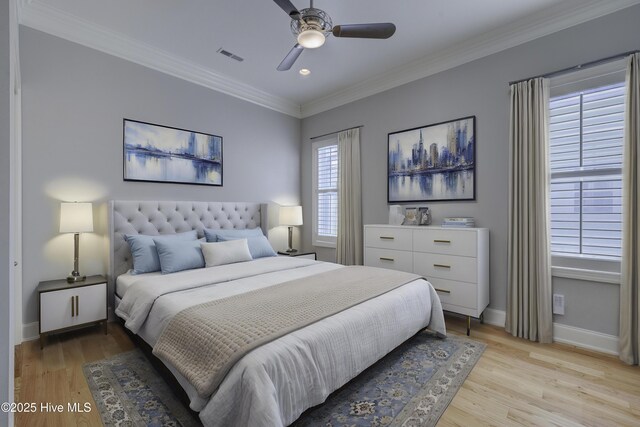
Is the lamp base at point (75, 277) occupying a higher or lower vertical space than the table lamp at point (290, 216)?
lower

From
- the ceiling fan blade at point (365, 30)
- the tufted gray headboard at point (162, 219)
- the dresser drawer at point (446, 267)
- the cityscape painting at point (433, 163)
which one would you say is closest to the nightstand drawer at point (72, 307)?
the tufted gray headboard at point (162, 219)

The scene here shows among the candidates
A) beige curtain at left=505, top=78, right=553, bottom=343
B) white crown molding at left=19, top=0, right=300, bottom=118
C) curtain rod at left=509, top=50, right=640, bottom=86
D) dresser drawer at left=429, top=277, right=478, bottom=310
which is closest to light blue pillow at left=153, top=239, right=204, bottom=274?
white crown molding at left=19, top=0, right=300, bottom=118

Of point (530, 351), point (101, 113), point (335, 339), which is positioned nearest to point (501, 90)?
point (530, 351)

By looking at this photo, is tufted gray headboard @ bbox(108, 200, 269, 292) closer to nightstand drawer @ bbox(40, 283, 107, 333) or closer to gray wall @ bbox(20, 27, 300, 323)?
gray wall @ bbox(20, 27, 300, 323)

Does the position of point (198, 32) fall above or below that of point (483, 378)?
above

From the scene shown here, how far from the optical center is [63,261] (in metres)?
2.76

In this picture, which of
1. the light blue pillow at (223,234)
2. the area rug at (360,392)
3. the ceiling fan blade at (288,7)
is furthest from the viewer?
the light blue pillow at (223,234)

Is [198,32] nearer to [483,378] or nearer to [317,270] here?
[317,270]

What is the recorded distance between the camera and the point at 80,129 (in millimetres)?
2834

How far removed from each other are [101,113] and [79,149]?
43 centimetres

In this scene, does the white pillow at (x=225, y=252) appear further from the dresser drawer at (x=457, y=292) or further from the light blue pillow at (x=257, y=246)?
the dresser drawer at (x=457, y=292)

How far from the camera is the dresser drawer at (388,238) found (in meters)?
3.21
